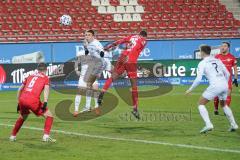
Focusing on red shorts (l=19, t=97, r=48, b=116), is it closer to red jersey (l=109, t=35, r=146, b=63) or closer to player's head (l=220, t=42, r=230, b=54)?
red jersey (l=109, t=35, r=146, b=63)

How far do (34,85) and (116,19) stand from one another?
1141 inches

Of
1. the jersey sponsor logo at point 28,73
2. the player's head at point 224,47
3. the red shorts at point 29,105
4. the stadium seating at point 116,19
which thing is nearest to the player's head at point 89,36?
the player's head at point 224,47

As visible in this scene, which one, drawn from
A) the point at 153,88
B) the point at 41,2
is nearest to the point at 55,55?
the point at 153,88

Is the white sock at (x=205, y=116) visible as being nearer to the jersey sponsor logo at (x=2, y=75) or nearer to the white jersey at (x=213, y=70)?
the white jersey at (x=213, y=70)

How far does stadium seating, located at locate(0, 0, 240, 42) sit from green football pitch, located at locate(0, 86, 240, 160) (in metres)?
17.0

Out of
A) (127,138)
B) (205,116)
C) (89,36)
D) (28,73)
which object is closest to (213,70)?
(205,116)

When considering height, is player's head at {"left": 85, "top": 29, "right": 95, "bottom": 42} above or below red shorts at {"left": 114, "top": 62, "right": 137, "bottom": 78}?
above

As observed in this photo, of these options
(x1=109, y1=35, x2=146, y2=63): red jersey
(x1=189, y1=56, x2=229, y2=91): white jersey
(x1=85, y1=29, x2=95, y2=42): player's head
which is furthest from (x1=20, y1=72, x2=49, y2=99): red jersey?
(x1=109, y1=35, x2=146, y2=63): red jersey

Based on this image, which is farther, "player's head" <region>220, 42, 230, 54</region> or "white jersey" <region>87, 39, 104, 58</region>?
"player's head" <region>220, 42, 230, 54</region>

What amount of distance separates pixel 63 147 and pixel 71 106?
10.4 meters

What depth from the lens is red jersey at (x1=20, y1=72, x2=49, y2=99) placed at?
1266 cm

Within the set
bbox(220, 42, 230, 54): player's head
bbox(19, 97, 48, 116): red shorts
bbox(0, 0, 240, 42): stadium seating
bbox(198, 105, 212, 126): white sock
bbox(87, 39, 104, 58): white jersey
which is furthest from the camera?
bbox(0, 0, 240, 42): stadium seating

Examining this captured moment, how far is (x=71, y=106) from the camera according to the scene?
22.6 m

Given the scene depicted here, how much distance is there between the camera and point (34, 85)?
12.7 meters
